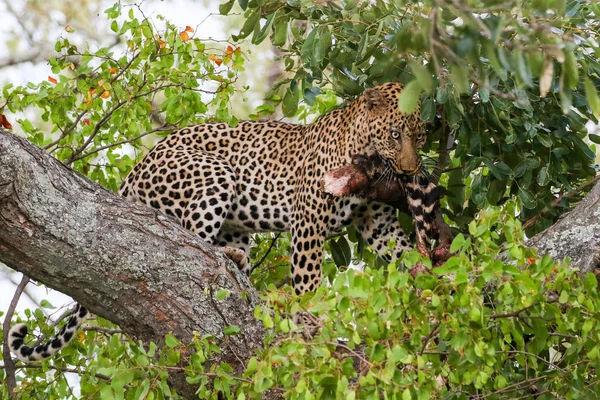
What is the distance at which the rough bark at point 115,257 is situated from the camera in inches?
197

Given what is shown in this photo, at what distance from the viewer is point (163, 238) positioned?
544 centimetres

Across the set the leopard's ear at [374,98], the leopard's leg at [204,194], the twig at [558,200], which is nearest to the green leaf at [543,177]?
the twig at [558,200]

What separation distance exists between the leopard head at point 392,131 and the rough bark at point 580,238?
154 centimetres

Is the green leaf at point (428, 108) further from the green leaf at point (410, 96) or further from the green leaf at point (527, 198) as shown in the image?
the green leaf at point (410, 96)

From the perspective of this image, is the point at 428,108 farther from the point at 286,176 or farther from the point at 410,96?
the point at 410,96

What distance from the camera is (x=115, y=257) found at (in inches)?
207

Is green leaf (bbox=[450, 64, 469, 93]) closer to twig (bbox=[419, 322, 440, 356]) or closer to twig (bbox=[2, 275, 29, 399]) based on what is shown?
twig (bbox=[419, 322, 440, 356])

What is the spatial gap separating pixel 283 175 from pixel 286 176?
0.02 meters

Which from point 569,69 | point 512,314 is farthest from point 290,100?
point 569,69

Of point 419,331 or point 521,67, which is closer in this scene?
point 521,67

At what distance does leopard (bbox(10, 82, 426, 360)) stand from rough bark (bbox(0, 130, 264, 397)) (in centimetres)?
138

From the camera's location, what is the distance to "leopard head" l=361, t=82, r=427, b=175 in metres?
7.00

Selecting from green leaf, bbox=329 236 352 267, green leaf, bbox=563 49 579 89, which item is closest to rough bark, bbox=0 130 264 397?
green leaf, bbox=329 236 352 267

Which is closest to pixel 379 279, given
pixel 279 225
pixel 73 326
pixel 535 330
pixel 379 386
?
pixel 379 386
